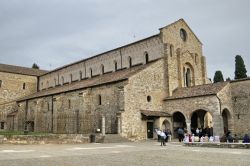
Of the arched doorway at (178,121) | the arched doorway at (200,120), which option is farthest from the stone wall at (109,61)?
the arched doorway at (200,120)

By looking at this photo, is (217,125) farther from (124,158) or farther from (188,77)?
(124,158)

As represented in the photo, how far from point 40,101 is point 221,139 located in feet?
96.3

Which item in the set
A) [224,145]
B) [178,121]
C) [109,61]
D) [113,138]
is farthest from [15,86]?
[224,145]

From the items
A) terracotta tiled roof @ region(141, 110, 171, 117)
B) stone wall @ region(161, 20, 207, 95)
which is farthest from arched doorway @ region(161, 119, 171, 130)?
stone wall @ region(161, 20, 207, 95)

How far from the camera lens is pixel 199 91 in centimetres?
3180

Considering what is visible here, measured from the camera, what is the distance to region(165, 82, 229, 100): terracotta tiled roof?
30586 mm

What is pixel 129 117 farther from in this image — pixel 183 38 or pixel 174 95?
pixel 183 38

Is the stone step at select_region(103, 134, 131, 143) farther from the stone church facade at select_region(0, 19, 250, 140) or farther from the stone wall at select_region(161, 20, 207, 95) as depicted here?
the stone wall at select_region(161, 20, 207, 95)

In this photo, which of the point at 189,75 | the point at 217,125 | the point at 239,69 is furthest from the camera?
the point at 239,69

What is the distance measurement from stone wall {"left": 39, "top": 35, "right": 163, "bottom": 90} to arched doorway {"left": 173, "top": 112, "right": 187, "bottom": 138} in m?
7.73

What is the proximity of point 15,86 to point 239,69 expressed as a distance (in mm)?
42037

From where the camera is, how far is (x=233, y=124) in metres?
32.8

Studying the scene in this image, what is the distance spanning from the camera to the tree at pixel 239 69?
5144 cm

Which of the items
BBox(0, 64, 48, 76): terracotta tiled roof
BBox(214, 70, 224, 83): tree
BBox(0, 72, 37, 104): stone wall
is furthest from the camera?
BBox(214, 70, 224, 83): tree
